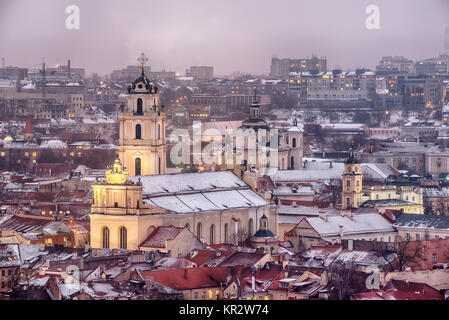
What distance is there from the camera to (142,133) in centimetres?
3192

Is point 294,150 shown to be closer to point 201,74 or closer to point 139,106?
point 139,106

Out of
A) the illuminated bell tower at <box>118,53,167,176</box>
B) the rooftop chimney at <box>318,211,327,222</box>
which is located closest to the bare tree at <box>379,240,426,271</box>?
the rooftop chimney at <box>318,211,327,222</box>

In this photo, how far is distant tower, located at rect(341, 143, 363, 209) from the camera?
37.8 metres

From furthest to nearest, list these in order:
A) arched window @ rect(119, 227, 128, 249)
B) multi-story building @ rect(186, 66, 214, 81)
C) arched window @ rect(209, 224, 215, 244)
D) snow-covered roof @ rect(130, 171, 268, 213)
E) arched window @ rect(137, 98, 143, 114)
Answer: multi-story building @ rect(186, 66, 214, 81) → arched window @ rect(137, 98, 143, 114) → arched window @ rect(209, 224, 215, 244) → snow-covered roof @ rect(130, 171, 268, 213) → arched window @ rect(119, 227, 128, 249)

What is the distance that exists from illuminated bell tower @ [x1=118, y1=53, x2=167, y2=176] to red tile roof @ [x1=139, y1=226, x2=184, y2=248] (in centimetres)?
678

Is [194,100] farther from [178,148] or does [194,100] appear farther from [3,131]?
[178,148]

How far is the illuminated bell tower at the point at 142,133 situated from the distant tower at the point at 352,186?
731 centimetres

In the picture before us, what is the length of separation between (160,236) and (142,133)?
8106 mm

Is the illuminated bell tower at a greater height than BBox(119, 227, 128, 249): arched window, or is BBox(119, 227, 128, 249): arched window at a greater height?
the illuminated bell tower

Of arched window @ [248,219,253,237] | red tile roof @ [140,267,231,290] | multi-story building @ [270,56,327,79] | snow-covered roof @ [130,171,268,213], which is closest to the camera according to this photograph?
red tile roof @ [140,267,231,290]

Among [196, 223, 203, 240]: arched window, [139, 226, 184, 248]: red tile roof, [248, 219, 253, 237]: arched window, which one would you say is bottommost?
[248, 219, 253, 237]: arched window

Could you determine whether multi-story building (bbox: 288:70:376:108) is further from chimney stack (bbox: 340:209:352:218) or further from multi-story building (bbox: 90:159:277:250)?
multi-story building (bbox: 90:159:277:250)
